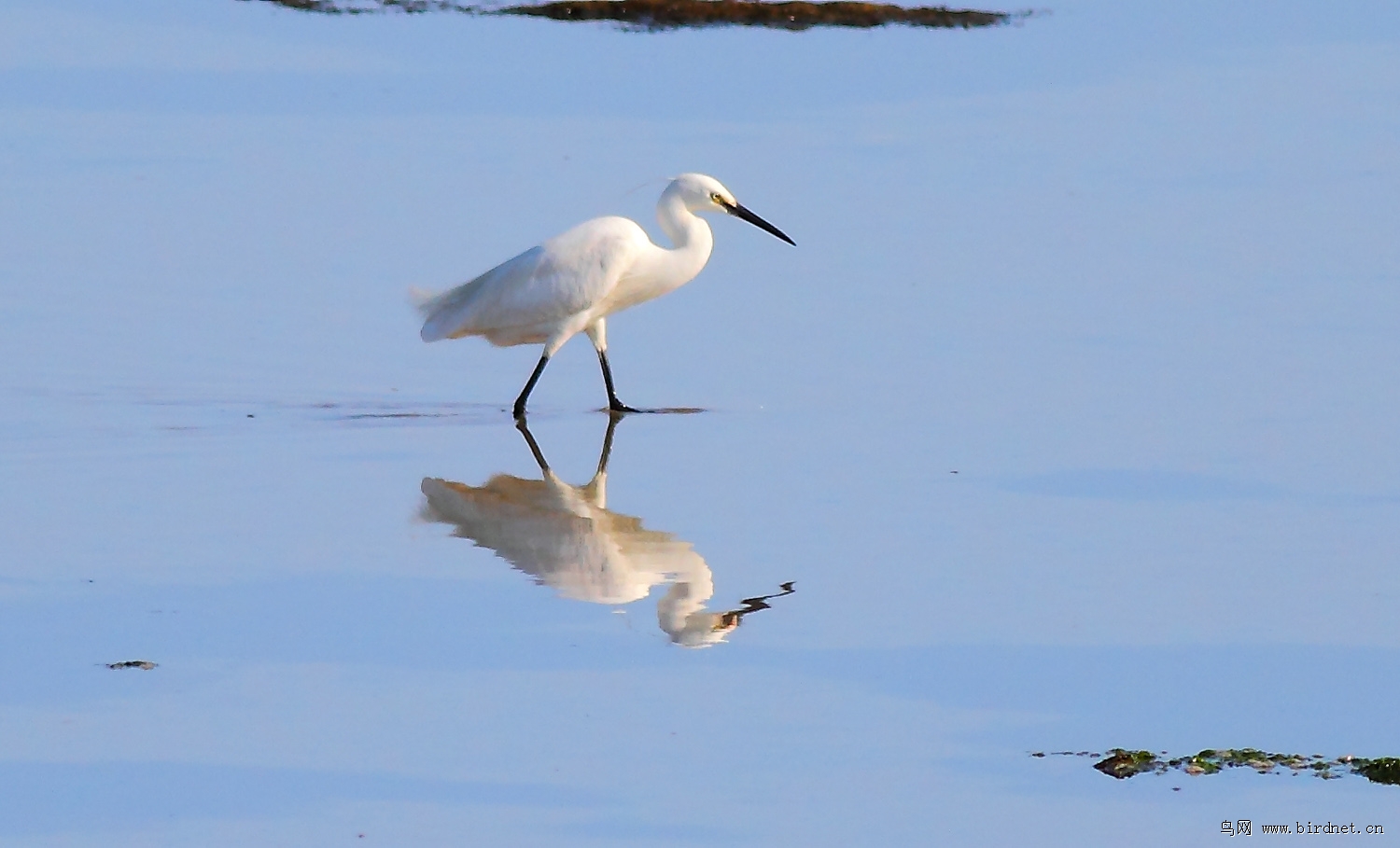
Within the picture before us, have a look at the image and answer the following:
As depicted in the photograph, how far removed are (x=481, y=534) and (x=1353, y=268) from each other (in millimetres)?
6211

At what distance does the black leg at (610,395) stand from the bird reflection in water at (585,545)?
1.00m

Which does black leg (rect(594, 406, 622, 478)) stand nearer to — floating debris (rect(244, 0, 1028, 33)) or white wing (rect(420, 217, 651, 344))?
white wing (rect(420, 217, 651, 344))

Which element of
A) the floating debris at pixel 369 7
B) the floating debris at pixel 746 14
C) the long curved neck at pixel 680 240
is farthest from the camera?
the floating debris at pixel 369 7

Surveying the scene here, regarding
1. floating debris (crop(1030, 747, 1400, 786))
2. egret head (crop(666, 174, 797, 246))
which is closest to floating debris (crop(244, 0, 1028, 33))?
egret head (crop(666, 174, 797, 246))

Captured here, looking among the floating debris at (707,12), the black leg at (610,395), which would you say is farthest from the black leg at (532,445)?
the floating debris at (707,12)

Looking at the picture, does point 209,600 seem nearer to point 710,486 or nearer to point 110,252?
point 710,486

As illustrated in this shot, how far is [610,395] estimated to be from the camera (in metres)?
10.5

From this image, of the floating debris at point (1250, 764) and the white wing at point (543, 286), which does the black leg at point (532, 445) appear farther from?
the floating debris at point (1250, 764)

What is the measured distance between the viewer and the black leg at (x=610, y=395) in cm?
1027

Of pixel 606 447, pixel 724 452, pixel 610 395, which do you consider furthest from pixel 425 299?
pixel 724 452

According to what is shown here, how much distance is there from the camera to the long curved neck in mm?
10805

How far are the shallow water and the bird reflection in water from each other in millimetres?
60

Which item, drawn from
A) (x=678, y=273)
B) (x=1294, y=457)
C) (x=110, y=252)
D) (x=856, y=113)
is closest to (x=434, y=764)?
(x=1294, y=457)

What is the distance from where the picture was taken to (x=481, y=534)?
7.95 metres
